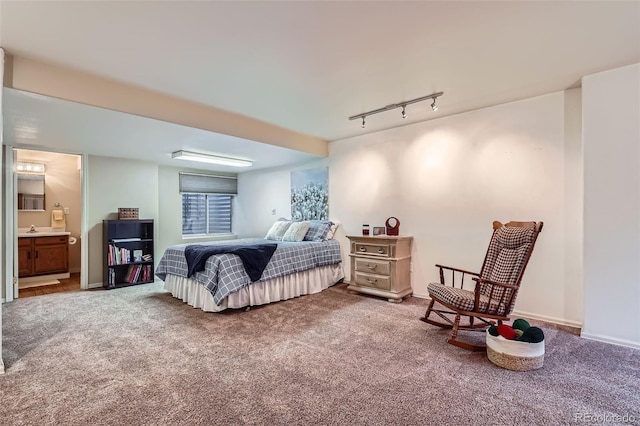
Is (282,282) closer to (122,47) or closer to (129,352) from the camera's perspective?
(129,352)

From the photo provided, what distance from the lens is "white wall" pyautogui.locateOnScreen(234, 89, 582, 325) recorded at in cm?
310

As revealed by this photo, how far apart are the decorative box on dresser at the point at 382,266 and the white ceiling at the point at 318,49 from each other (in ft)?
5.72

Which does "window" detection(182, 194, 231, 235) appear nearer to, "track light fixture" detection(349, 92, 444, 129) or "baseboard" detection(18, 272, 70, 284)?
"baseboard" detection(18, 272, 70, 284)

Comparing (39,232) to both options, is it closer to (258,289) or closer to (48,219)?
(48,219)

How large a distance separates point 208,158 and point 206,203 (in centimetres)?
192

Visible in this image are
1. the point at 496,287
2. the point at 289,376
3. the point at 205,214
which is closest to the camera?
the point at 289,376

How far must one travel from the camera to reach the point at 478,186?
364 centimetres

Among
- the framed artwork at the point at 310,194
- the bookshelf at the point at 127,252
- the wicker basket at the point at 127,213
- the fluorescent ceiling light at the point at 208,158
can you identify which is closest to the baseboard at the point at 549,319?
the framed artwork at the point at 310,194

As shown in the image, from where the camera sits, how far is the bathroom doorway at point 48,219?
208 inches

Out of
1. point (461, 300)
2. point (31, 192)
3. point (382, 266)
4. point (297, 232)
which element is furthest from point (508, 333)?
point (31, 192)

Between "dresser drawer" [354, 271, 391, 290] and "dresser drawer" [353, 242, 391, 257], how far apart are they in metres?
0.30

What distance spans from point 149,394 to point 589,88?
4285 mm

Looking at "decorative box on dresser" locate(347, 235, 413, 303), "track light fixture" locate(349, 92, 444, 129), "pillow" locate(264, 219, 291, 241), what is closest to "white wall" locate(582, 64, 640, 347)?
"track light fixture" locate(349, 92, 444, 129)

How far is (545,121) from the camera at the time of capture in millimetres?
3199
